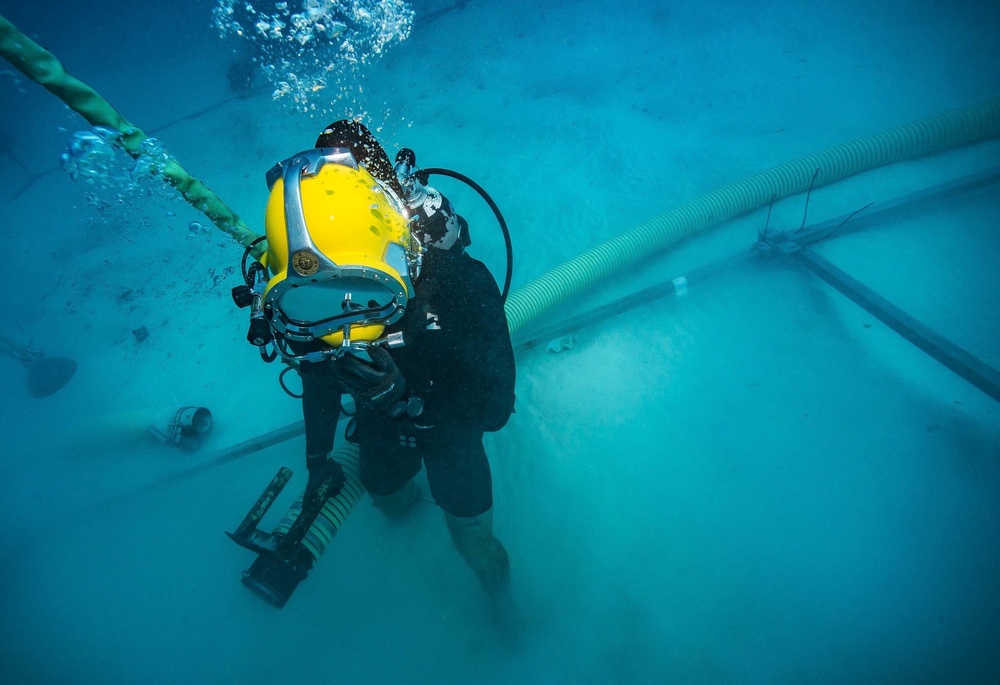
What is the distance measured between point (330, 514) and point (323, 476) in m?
0.25

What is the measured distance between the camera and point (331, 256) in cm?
154

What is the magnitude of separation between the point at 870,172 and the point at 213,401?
782 cm

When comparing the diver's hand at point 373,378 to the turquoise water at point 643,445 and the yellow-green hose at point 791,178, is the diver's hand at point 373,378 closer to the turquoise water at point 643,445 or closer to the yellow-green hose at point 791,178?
Result: the turquoise water at point 643,445

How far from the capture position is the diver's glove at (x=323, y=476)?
2564 millimetres

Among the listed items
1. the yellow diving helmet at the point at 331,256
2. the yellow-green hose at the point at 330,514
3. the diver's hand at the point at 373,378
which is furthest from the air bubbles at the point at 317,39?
the diver's hand at the point at 373,378

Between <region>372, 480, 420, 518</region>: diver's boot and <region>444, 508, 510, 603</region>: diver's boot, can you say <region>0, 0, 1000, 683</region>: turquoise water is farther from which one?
<region>444, 508, 510, 603</region>: diver's boot

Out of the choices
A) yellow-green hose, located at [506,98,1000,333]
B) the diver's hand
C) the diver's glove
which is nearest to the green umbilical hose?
yellow-green hose, located at [506,98,1000,333]

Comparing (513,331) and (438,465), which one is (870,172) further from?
(438,465)

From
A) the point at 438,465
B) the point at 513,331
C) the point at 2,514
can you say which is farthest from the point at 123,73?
the point at 438,465

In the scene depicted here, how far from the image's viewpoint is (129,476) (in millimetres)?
4262

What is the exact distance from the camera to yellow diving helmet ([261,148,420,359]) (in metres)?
1.53

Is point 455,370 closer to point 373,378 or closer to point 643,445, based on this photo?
point 373,378

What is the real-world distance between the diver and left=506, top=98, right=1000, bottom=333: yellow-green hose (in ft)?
8.14

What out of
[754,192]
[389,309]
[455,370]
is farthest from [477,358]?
[754,192]
